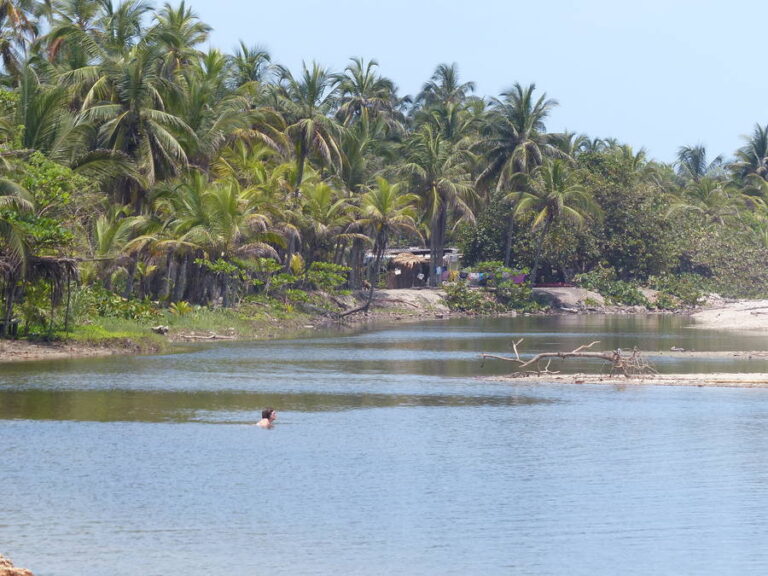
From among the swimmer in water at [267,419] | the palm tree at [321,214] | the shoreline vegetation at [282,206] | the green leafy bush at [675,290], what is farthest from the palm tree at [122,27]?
the green leafy bush at [675,290]

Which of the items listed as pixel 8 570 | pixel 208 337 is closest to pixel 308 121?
pixel 208 337

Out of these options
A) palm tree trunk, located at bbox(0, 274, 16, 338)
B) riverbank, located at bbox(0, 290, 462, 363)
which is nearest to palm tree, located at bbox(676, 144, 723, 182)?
riverbank, located at bbox(0, 290, 462, 363)

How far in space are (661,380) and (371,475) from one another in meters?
17.9

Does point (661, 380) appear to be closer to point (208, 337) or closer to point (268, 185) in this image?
point (208, 337)

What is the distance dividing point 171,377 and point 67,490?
664 inches

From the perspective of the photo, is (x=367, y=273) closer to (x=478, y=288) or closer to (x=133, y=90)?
(x=478, y=288)

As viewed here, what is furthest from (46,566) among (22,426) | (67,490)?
(22,426)

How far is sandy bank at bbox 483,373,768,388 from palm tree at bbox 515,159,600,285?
4367cm

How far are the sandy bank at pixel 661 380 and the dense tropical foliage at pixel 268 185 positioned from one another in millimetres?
15113

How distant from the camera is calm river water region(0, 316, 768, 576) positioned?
49.3 feet

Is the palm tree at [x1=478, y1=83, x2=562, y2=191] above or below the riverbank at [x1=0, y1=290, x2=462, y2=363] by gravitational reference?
above

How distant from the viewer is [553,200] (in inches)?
3169

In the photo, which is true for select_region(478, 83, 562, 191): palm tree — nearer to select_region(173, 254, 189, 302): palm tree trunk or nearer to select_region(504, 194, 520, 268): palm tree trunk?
select_region(504, 194, 520, 268): palm tree trunk

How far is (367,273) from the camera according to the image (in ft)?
292
